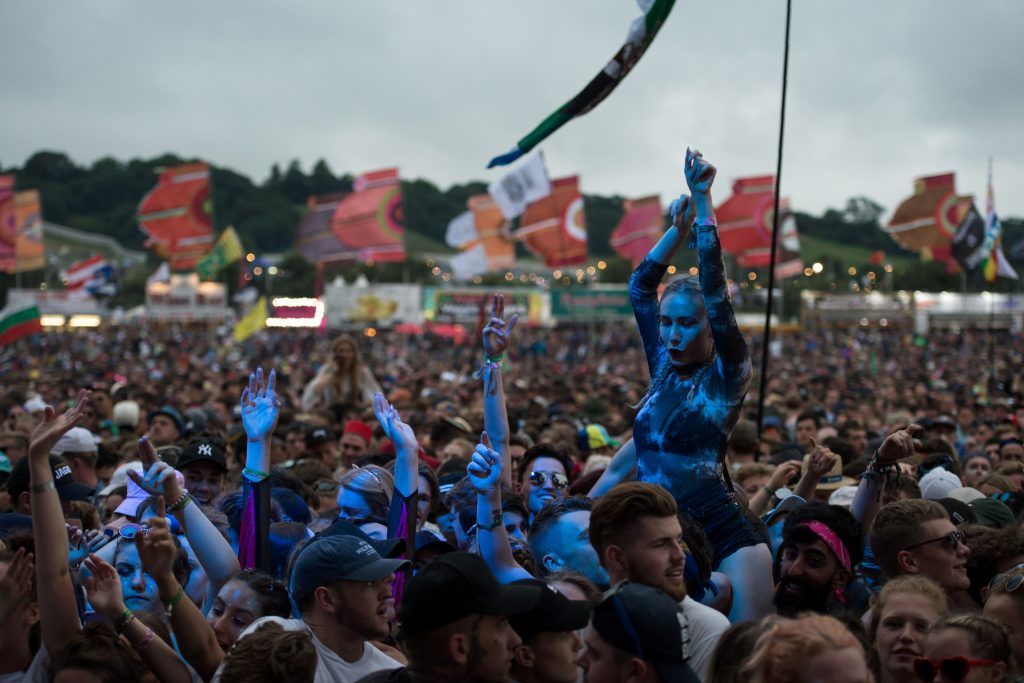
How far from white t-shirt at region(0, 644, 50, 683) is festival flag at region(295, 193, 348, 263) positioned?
27827mm

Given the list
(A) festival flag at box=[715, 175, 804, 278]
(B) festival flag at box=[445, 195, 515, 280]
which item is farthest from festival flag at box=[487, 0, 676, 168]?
(A) festival flag at box=[715, 175, 804, 278]

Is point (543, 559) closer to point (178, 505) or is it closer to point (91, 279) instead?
point (178, 505)

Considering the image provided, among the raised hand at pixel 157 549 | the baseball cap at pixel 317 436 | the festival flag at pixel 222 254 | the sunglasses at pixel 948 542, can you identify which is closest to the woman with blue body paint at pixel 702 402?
the sunglasses at pixel 948 542

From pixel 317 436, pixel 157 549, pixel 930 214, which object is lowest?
pixel 317 436

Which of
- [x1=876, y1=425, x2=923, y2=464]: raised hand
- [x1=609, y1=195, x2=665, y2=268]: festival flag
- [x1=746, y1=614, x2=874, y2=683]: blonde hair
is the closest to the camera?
[x1=746, y1=614, x2=874, y2=683]: blonde hair

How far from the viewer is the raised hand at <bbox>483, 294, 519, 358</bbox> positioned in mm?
5160

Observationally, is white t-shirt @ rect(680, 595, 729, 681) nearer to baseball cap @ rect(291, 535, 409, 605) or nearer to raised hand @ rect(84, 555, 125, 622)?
baseball cap @ rect(291, 535, 409, 605)

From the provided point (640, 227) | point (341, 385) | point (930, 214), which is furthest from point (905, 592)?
point (640, 227)

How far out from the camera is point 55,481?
18.7ft

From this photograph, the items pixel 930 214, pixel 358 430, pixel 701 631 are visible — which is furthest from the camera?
pixel 930 214

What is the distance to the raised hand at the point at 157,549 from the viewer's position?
3389 millimetres

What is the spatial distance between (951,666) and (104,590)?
7.96ft

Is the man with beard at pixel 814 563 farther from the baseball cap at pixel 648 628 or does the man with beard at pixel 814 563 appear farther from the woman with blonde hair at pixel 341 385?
the woman with blonde hair at pixel 341 385

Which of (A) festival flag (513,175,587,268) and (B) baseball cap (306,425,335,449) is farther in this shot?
(A) festival flag (513,175,587,268)
